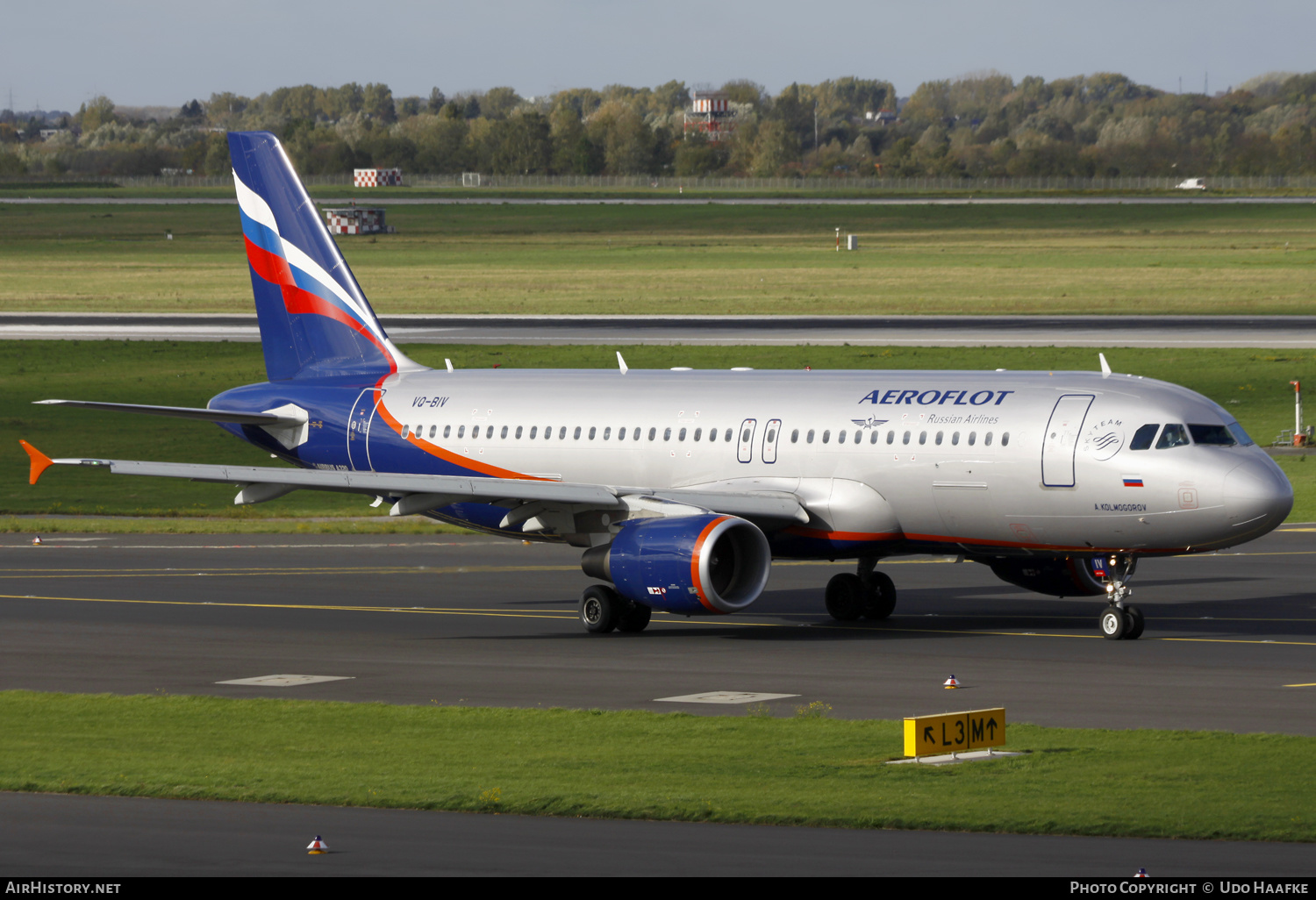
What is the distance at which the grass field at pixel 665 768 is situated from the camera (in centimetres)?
2022

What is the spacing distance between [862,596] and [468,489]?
8879mm

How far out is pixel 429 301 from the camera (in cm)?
12581

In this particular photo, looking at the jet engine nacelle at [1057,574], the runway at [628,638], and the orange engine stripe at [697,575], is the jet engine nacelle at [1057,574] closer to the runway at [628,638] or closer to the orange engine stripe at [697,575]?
the runway at [628,638]

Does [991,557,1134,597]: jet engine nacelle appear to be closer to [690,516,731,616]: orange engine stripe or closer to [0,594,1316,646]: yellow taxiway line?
[0,594,1316,646]: yellow taxiway line

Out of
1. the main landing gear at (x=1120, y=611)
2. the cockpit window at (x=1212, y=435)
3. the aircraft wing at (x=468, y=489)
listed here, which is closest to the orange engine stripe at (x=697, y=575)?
the aircraft wing at (x=468, y=489)

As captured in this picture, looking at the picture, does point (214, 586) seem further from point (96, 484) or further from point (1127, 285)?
point (1127, 285)

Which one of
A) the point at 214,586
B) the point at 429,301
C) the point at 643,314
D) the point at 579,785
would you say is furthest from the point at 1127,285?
the point at 579,785

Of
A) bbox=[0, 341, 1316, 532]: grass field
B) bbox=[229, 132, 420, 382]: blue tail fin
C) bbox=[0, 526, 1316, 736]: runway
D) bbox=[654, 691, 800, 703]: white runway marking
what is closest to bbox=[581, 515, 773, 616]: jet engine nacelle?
bbox=[0, 526, 1316, 736]: runway

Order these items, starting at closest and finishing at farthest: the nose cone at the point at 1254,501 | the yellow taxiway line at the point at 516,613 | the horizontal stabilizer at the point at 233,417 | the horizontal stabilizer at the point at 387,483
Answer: the nose cone at the point at 1254,501
the horizontal stabilizer at the point at 387,483
the yellow taxiway line at the point at 516,613
the horizontal stabilizer at the point at 233,417

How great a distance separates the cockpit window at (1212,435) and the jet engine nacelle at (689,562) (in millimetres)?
8402

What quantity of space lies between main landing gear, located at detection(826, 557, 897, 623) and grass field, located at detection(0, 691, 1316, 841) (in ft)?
38.1

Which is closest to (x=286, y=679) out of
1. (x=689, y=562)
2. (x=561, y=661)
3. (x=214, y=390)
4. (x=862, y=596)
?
(x=561, y=661)

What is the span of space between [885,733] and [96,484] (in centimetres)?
5158

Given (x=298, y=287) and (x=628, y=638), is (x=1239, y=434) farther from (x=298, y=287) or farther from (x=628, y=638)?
(x=298, y=287)
